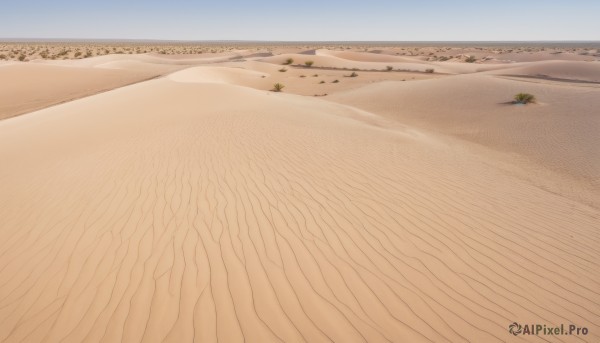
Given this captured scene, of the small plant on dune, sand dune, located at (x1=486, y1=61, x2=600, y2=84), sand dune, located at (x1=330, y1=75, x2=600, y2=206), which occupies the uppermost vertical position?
sand dune, located at (x1=486, y1=61, x2=600, y2=84)

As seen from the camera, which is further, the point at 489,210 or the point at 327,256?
the point at 489,210

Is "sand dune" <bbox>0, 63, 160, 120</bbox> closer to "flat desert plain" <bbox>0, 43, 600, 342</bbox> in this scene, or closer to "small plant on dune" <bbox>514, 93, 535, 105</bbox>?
"flat desert plain" <bbox>0, 43, 600, 342</bbox>

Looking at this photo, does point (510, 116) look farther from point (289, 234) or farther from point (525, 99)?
point (289, 234)

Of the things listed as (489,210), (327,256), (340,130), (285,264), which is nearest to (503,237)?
(489,210)

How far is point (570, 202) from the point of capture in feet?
19.0

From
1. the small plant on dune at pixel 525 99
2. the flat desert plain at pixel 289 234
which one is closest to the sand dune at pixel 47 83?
the flat desert plain at pixel 289 234

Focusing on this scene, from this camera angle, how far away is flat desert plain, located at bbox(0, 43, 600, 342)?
2910 mm

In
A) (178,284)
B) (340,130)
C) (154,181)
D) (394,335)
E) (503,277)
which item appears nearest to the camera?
(394,335)

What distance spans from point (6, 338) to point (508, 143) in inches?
456

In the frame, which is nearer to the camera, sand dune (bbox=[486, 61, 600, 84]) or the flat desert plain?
the flat desert plain

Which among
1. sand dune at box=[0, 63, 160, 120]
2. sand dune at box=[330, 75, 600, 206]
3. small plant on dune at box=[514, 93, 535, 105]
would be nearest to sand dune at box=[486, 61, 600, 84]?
sand dune at box=[330, 75, 600, 206]

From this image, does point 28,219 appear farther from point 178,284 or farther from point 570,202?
point 570,202

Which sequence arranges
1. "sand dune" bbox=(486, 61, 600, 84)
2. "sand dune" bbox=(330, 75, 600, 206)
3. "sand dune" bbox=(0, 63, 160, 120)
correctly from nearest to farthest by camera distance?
1. "sand dune" bbox=(330, 75, 600, 206)
2. "sand dune" bbox=(0, 63, 160, 120)
3. "sand dune" bbox=(486, 61, 600, 84)

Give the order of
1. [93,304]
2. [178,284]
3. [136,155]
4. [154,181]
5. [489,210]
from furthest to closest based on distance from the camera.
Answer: [136,155]
[154,181]
[489,210]
[178,284]
[93,304]
